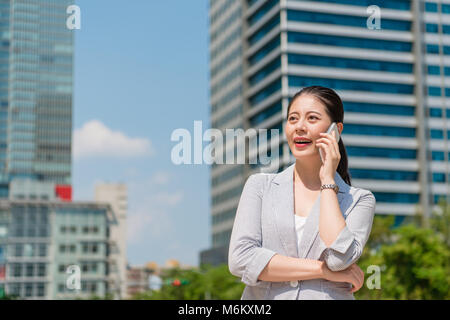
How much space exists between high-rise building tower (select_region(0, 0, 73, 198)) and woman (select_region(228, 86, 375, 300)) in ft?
418

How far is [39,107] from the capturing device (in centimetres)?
12888

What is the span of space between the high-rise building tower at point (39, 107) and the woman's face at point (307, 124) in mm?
127328

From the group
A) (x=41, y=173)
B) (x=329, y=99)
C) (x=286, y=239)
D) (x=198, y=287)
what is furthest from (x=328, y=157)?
(x=41, y=173)

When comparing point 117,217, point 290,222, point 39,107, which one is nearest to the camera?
point 290,222

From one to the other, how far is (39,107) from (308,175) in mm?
130708

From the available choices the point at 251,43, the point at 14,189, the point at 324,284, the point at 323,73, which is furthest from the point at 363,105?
the point at 324,284

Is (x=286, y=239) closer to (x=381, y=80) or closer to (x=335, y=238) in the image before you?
(x=335, y=238)

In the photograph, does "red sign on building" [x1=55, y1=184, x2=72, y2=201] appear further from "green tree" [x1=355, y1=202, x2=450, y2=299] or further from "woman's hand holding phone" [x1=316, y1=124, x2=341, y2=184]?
"woman's hand holding phone" [x1=316, y1=124, x2=341, y2=184]

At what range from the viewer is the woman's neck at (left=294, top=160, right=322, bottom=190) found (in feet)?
10.8

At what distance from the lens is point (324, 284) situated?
3088 millimetres

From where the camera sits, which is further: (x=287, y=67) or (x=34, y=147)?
(x=34, y=147)

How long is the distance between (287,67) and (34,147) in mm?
63124

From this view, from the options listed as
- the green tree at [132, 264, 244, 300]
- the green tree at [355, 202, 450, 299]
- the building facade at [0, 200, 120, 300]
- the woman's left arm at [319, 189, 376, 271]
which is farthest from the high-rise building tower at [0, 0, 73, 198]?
the woman's left arm at [319, 189, 376, 271]
